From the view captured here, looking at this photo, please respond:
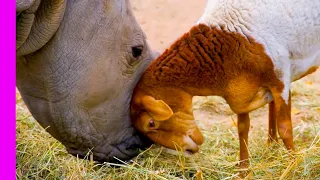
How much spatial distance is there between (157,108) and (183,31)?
4.02 m

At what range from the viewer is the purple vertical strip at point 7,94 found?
2.67 m

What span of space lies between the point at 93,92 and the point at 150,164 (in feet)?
A: 2.34

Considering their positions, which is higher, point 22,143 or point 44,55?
point 44,55

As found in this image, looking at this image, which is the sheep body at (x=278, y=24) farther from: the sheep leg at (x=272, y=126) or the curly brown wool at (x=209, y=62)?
the sheep leg at (x=272, y=126)

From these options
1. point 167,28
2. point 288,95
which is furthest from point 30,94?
point 167,28

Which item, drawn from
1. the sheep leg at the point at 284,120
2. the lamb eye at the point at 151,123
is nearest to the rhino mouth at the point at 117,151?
the lamb eye at the point at 151,123

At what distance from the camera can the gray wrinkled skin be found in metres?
3.91

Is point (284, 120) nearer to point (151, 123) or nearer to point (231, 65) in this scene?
point (231, 65)

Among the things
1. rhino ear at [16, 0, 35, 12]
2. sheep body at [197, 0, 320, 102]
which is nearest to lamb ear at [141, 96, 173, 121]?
sheep body at [197, 0, 320, 102]

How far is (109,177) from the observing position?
14.3 feet

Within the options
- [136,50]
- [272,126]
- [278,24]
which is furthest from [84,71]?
[272,126]

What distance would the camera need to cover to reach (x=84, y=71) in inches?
157

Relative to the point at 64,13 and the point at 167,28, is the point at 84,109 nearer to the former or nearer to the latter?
the point at 64,13

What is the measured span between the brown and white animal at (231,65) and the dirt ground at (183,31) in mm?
1557
